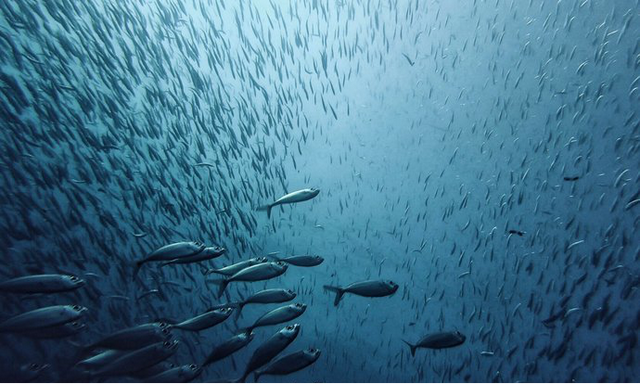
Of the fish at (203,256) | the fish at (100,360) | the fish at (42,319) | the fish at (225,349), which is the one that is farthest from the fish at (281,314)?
the fish at (42,319)

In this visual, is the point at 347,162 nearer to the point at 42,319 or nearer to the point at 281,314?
the point at 281,314

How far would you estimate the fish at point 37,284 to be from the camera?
337 centimetres

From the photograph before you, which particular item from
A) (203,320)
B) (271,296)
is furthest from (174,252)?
(271,296)

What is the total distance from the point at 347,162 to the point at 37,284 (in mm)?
13434

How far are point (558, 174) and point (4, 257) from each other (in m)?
18.3

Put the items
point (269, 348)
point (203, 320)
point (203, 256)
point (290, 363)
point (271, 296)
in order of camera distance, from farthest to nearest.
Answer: point (271, 296) → point (203, 256) → point (203, 320) → point (290, 363) → point (269, 348)

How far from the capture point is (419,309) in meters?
19.0

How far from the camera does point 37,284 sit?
3406 mm

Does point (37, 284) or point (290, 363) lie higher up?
point (37, 284)

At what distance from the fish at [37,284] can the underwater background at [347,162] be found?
3.96m

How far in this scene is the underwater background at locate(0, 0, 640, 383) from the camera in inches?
344

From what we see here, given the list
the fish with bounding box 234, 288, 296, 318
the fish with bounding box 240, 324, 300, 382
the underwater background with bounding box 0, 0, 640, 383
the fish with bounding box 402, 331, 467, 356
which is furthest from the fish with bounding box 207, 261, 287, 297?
the underwater background with bounding box 0, 0, 640, 383

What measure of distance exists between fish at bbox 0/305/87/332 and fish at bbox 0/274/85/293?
0.74 ft

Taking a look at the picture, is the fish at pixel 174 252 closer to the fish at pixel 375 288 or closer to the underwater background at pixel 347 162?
the fish at pixel 375 288
